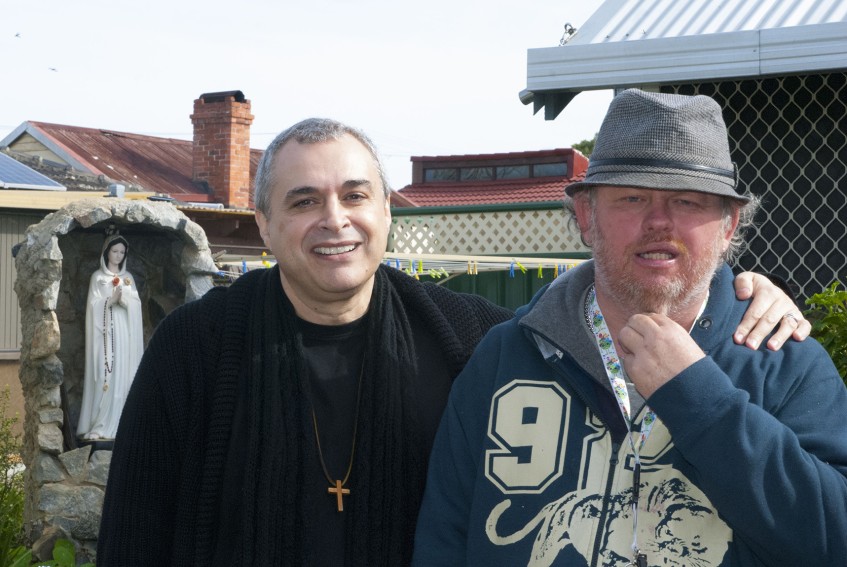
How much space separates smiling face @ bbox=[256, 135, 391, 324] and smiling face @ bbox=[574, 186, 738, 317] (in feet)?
2.29

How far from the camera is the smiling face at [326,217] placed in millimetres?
2572

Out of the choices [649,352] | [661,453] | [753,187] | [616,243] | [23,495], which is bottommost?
[23,495]

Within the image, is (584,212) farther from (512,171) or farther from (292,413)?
(512,171)

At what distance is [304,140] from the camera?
2.62m

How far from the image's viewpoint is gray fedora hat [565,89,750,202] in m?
2.06

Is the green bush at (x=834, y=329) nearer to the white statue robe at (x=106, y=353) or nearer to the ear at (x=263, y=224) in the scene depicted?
the ear at (x=263, y=224)

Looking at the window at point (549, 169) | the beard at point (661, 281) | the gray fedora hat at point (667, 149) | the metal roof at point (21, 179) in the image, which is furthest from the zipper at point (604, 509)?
the window at point (549, 169)

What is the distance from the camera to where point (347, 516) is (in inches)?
101

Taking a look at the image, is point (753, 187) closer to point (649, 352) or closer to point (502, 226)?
point (649, 352)

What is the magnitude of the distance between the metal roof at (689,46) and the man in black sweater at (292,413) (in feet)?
6.44

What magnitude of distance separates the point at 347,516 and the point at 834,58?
273cm

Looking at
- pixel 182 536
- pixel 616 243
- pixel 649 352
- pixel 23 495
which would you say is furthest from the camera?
pixel 23 495

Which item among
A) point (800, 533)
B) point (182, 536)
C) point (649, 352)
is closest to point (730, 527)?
point (800, 533)

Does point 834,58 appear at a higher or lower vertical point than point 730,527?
higher
